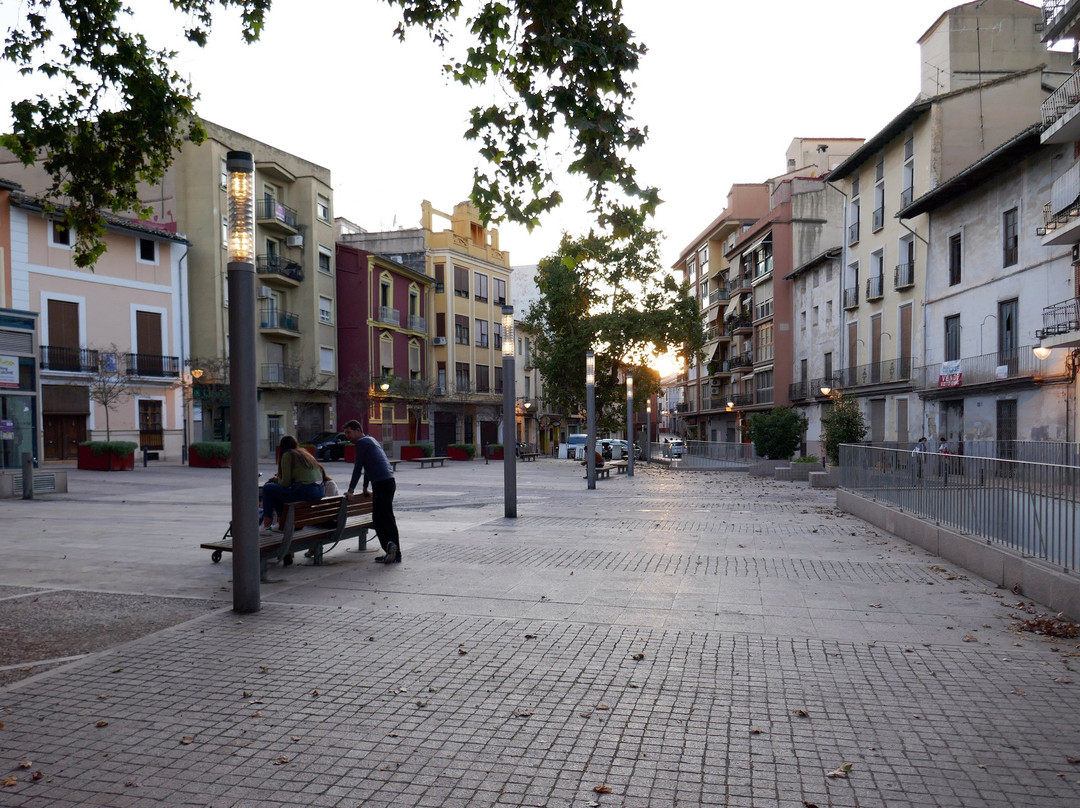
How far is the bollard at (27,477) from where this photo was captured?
18094 millimetres

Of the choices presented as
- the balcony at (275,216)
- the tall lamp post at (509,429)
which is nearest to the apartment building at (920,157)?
the tall lamp post at (509,429)

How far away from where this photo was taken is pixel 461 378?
61281 millimetres

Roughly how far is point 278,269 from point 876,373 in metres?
31.3

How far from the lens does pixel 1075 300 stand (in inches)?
954

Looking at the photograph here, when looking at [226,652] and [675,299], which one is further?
[675,299]

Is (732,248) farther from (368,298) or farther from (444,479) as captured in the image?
(444,479)

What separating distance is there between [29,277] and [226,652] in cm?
3201

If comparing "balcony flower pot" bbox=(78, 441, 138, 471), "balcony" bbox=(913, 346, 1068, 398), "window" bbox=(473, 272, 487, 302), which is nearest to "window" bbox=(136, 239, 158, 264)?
"balcony flower pot" bbox=(78, 441, 138, 471)

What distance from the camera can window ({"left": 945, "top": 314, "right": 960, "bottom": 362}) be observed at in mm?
32312

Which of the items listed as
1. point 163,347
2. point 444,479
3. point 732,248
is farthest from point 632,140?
point 732,248

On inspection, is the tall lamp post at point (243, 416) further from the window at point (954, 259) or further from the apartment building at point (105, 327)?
the window at point (954, 259)

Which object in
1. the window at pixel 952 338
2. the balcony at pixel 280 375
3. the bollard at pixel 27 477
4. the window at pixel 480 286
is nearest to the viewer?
the bollard at pixel 27 477

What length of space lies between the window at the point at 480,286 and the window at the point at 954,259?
37310 mm

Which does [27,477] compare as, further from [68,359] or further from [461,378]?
[461,378]
